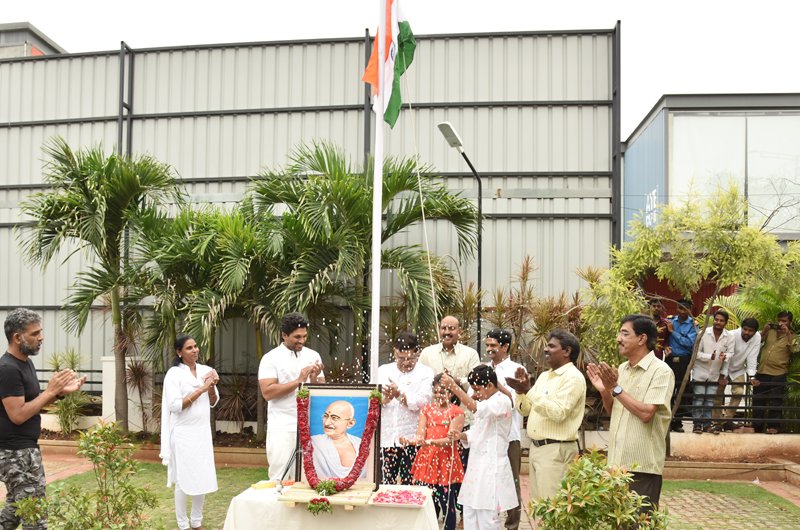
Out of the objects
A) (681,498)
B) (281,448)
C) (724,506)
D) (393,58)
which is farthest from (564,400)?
(681,498)

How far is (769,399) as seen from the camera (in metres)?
11.9

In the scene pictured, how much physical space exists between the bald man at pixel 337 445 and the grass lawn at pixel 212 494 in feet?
10.4

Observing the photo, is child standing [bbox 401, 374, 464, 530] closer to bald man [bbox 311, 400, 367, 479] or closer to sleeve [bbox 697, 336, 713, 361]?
bald man [bbox 311, 400, 367, 479]

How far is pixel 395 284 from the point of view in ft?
46.7

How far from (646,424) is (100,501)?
3575 mm

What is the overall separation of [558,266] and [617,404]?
29.5ft

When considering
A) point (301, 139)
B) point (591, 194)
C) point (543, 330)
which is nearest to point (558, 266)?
point (591, 194)

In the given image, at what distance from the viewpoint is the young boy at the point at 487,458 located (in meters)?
6.04

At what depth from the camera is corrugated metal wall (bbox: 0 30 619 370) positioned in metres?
14.3

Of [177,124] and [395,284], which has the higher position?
[177,124]

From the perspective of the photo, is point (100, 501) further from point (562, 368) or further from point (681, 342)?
point (681, 342)

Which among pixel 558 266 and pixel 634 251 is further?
pixel 558 266

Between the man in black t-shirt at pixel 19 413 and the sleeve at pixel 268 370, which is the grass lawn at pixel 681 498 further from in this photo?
the man in black t-shirt at pixel 19 413

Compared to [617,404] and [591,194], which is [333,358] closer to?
[591,194]
